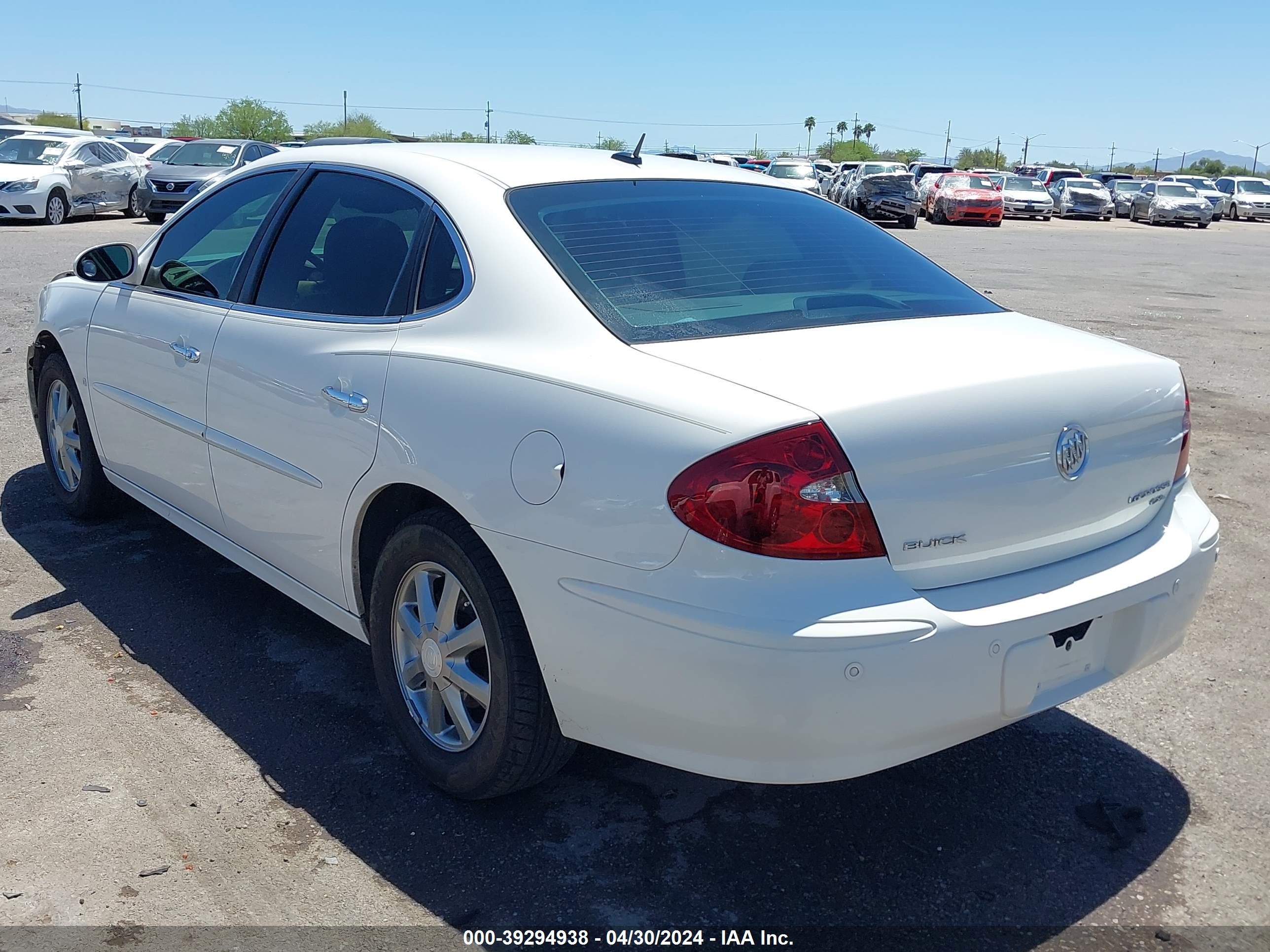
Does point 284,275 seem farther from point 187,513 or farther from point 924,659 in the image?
point 924,659

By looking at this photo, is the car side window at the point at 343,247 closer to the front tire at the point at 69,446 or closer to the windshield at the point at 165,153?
the front tire at the point at 69,446

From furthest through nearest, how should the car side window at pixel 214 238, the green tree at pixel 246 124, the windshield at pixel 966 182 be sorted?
1. the green tree at pixel 246 124
2. the windshield at pixel 966 182
3. the car side window at pixel 214 238

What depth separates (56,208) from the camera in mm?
21031

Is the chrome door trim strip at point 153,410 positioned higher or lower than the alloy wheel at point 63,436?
higher

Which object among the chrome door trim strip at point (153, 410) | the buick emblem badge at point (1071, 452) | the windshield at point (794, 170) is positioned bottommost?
the chrome door trim strip at point (153, 410)

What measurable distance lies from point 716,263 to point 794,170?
102 feet

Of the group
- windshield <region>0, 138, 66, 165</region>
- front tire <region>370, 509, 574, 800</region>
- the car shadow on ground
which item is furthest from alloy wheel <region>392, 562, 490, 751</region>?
windshield <region>0, 138, 66, 165</region>

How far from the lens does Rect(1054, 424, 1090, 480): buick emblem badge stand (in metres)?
2.66

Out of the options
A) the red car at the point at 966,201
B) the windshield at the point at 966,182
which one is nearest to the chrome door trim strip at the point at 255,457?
the red car at the point at 966,201

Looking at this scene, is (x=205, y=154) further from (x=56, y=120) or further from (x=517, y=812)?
(x=56, y=120)

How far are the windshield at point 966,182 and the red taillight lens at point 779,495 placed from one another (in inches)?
1353

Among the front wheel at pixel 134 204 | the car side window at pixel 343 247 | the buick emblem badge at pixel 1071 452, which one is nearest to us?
the buick emblem badge at pixel 1071 452

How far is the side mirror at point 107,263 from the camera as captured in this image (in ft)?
15.3

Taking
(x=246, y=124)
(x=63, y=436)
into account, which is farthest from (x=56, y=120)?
(x=63, y=436)
